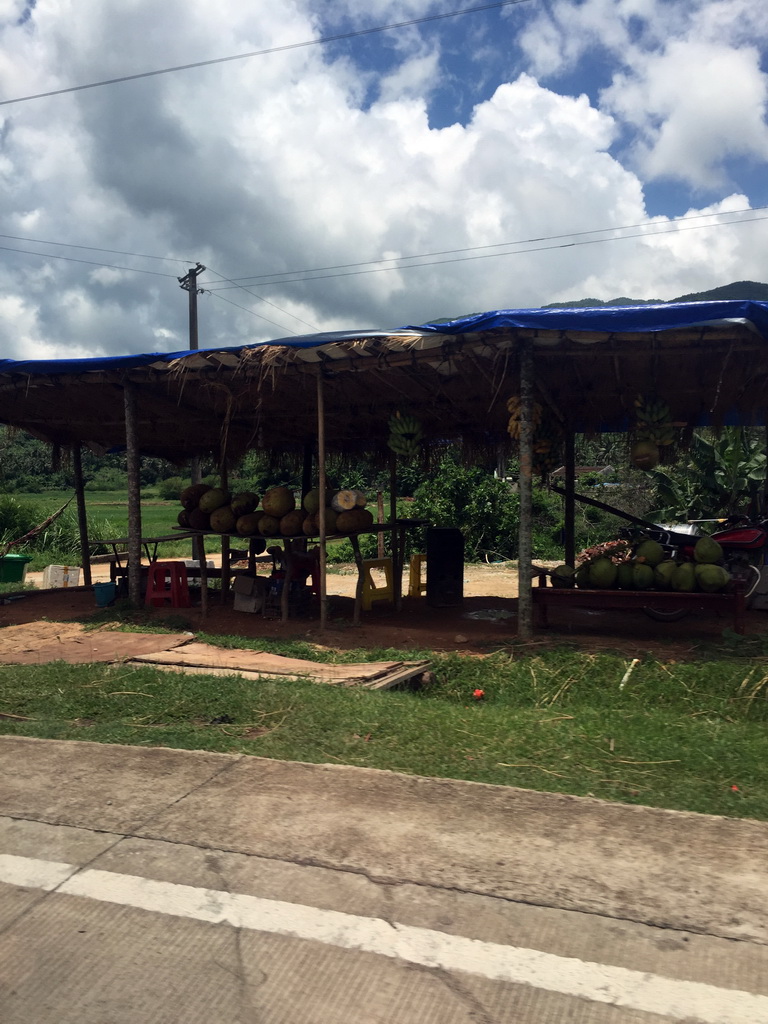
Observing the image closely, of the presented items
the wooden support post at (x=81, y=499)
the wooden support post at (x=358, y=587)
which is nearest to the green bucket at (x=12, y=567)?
the wooden support post at (x=81, y=499)

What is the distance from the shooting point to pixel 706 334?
697 centimetres

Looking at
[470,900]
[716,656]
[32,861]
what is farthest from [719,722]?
[32,861]

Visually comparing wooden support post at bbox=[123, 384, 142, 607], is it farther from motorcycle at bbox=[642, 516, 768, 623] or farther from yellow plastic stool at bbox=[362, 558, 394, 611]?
motorcycle at bbox=[642, 516, 768, 623]

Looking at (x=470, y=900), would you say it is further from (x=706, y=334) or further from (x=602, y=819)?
(x=706, y=334)

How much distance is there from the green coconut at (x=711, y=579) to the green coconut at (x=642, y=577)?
1.52 ft

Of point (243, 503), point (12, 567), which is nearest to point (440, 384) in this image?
point (243, 503)

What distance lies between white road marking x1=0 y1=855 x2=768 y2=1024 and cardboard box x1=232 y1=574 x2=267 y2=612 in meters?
6.83

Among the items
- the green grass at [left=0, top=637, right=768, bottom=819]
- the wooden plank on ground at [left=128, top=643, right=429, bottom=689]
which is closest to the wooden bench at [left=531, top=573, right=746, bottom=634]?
the green grass at [left=0, top=637, right=768, bottom=819]

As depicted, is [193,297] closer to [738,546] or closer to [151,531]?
[151,531]

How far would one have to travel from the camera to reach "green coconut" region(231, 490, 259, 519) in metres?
10.5

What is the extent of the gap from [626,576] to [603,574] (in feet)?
0.81

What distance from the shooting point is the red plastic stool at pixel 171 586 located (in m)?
10.6

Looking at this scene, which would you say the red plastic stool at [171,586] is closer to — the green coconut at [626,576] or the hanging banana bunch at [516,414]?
the hanging banana bunch at [516,414]

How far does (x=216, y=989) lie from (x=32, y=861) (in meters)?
1.37
